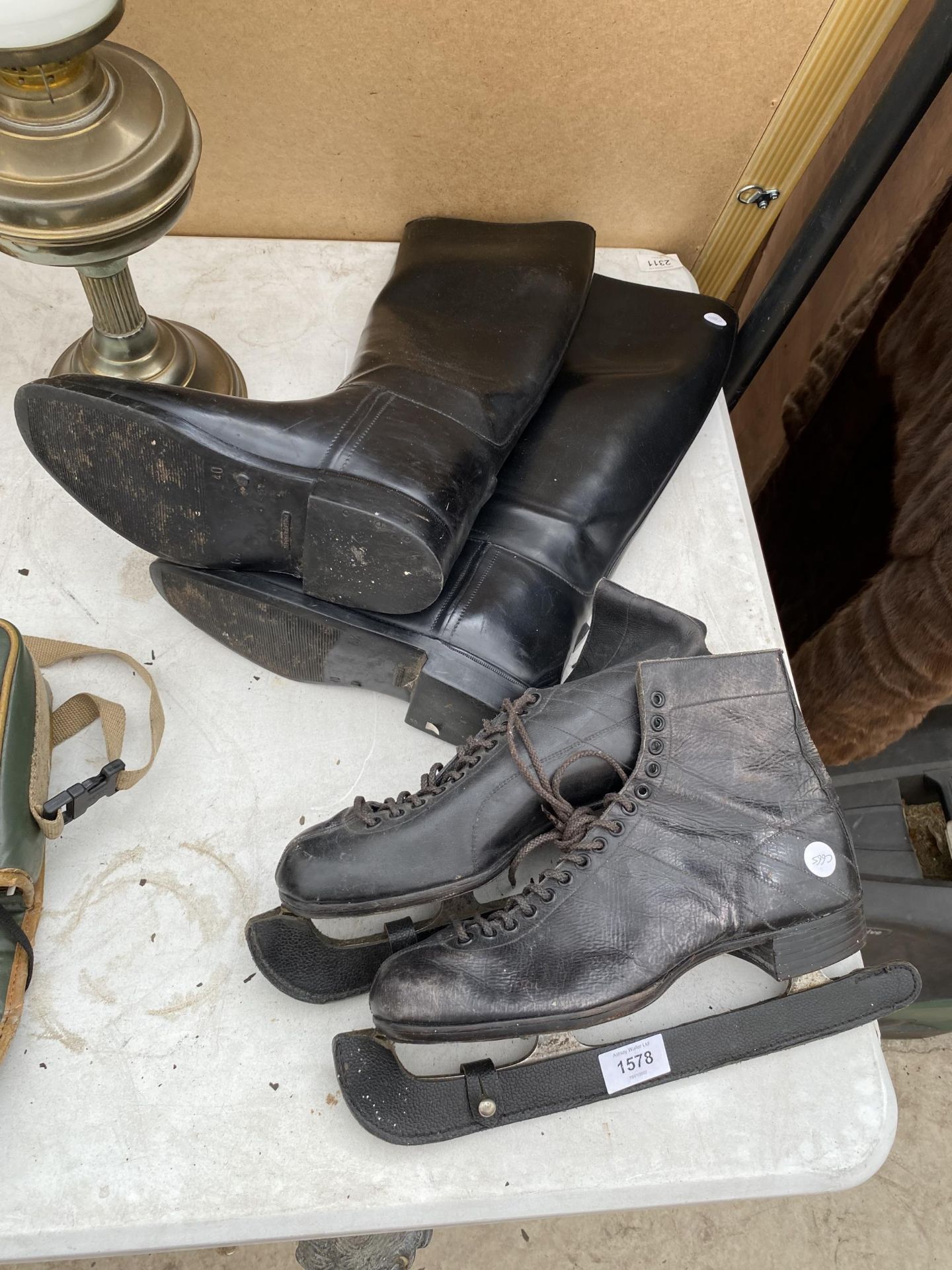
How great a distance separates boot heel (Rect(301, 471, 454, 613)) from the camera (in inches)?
26.3

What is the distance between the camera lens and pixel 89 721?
2.47 ft

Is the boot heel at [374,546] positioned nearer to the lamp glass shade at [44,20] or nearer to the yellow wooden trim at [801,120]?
the lamp glass shade at [44,20]

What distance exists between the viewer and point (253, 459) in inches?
26.6

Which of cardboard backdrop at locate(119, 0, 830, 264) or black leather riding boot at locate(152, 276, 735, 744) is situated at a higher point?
cardboard backdrop at locate(119, 0, 830, 264)

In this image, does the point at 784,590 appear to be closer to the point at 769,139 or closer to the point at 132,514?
the point at 769,139

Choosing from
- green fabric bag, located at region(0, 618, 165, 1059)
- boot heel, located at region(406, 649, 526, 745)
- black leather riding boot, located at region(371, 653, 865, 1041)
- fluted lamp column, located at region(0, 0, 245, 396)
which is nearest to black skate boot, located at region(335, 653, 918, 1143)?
black leather riding boot, located at region(371, 653, 865, 1041)

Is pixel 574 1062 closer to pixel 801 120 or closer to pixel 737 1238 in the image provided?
pixel 737 1238

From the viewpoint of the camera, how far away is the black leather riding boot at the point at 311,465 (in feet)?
2.19

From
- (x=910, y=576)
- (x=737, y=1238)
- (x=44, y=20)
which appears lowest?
(x=737, y=1238)

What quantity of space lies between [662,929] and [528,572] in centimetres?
29

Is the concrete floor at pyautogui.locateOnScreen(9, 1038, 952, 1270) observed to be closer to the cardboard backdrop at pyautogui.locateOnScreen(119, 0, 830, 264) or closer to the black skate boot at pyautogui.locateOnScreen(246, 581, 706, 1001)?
the black skate boot at pyautogui.locateOnScreen(246, 581, 706, 1001)

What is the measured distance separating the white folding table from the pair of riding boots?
0.05m

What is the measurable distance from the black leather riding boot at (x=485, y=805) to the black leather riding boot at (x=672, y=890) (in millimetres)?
19

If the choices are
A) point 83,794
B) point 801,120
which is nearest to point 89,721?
point 83,794
